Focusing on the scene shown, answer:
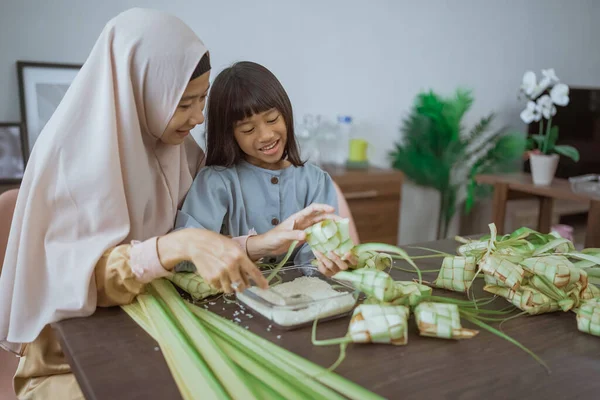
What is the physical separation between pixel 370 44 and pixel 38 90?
2.32m

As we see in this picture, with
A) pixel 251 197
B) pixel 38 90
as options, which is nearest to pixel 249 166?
pixel 251 197

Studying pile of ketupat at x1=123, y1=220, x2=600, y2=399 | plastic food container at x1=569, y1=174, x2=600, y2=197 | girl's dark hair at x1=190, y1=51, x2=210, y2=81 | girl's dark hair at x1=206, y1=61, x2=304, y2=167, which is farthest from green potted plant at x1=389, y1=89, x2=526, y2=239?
girl's dark hair at x1=190, y1=51, x2=210, y2=81

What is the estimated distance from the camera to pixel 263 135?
1638mm

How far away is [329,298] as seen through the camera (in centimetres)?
115

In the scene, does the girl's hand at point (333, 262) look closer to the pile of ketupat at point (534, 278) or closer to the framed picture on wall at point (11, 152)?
the pile of ketupat at point (534, 278)

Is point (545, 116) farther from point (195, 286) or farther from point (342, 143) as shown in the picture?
point (195, 286)

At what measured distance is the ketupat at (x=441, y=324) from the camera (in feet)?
3.50

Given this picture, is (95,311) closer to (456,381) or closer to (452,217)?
(456,381)

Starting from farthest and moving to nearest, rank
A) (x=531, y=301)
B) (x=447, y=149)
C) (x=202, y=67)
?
(x=447, y=149) < (x=202, y=67) < (x=531, y=301)

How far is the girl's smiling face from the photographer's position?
164 centimetres

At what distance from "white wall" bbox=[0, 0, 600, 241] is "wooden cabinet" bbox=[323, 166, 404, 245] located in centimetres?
57

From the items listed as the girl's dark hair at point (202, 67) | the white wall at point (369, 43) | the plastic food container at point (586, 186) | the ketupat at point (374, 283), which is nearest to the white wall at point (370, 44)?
the white wall at point (369, 43)

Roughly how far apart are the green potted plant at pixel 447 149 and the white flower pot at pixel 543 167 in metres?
0.83

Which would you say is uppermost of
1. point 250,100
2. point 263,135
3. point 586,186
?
point 250,100
